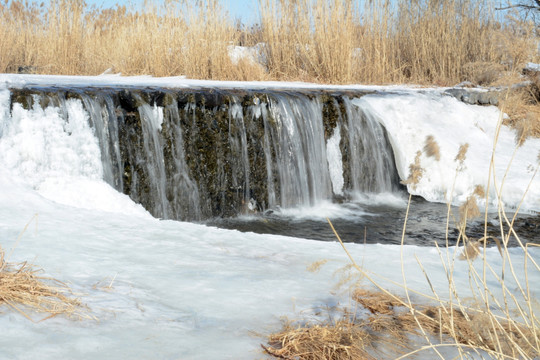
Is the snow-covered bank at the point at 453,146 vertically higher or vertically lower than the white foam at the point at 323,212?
higher

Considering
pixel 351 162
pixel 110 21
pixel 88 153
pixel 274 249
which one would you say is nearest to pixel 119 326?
pixel 274 249

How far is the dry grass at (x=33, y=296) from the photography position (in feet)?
5.91

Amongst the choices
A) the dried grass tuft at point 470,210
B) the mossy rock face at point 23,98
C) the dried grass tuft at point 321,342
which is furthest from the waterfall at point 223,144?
the dried grass tuft at point 470,210

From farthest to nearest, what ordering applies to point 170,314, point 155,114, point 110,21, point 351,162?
point 110,21 → point 351,162 → point 155,114 → point 170,314

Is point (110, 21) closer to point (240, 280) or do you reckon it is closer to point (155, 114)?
point (155, 114)

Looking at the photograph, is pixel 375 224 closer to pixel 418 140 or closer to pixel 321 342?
pixel 418 140

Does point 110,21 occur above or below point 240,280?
above

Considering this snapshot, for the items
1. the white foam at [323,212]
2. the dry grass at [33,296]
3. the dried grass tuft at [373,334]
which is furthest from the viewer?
the white foam at [323,212]

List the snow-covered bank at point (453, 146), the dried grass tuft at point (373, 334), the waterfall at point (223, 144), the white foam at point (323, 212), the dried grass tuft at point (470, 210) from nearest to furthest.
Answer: the dried grass tuft at point (470, 210) < the dried grass tuft at point (373, 334) < the waterfall at point (223, 144) < the white foam at point (323, 212) < the snow-covered bank at point (453, 146)

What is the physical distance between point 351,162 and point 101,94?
2341 mm

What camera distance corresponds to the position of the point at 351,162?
223 inches

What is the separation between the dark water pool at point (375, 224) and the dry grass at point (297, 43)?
338cm

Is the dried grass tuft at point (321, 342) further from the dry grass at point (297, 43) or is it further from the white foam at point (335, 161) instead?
the dry grass at point (297, 43)

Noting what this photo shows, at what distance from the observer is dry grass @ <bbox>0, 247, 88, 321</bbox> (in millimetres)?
1801
